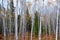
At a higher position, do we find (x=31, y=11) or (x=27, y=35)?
(x=31, y=11)

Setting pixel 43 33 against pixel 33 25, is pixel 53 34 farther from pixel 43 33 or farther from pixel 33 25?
pixel 33 25

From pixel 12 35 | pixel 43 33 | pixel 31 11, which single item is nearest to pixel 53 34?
pixel 43 33

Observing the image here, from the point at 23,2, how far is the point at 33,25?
32cm

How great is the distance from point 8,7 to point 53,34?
25.9 inches

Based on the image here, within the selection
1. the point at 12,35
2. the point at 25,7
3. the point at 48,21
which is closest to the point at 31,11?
the point at 25,7

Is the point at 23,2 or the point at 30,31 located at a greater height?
the point at 23,2

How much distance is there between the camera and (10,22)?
181 cm

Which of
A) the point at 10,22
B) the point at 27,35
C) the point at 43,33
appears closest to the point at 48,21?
the point at 43,33

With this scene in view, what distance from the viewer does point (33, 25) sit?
1.80m

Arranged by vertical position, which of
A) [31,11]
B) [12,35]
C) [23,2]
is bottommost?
[12,35]

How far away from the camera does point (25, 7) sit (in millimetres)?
1812

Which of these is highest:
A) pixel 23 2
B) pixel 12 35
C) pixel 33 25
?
pixel 23 2

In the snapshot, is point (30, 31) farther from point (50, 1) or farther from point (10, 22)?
point (50, 1)

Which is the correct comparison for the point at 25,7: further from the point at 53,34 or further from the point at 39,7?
the point at 53,34
